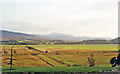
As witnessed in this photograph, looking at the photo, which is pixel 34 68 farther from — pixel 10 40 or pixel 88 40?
pixel 88 40

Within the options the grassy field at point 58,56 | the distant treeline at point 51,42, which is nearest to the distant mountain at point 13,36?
the distant treeline at point 51,42

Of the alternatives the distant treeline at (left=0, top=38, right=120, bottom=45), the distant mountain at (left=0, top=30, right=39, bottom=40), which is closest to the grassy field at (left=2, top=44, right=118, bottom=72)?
the distant treeline at (left=0, top=38, right=120, bottom=45)

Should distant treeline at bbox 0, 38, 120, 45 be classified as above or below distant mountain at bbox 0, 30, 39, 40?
below

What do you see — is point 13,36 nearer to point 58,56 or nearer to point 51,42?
point 51,42

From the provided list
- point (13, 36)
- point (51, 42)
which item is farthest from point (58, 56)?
point (13, 36)

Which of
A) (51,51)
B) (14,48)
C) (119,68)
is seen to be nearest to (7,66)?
(14,48)

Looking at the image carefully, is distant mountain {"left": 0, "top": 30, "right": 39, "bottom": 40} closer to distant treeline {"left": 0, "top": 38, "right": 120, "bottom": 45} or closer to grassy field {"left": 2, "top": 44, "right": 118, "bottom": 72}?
distant treeline {"left": 0, "top": 38, "right": 120, "bottom": 45}

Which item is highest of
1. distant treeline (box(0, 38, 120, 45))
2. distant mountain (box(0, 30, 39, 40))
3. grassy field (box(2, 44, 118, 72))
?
distant mountain (box(0, 30, 39, 40))

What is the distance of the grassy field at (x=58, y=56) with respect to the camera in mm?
7565

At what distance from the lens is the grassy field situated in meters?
7.56

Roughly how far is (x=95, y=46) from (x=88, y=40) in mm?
520

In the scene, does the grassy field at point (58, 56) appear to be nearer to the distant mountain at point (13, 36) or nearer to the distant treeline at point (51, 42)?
the distant treeline at point (51, 42)

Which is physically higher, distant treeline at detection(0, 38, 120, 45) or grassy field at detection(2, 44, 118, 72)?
distant treeline at detection(0, 38, 120, 45)

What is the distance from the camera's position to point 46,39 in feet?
25.3
